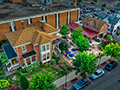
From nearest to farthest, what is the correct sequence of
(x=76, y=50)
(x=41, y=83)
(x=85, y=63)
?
(x=41, y=83) < (x=85, y=63) < (x=76, y=50)

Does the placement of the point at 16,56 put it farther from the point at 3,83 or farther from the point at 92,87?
the point at 92,87

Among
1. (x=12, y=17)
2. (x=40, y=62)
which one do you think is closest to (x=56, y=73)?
(x=40, y=62)

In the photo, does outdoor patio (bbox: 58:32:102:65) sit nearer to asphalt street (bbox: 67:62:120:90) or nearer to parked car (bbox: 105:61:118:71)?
parked car (bbox: 105:61:118:71)

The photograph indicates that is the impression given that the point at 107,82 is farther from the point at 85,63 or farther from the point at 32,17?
the point at 32,17

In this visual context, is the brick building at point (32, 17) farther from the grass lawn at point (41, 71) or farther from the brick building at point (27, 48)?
the grass lawn at point (41, 71)

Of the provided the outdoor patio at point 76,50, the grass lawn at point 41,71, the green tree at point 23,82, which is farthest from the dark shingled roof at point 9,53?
the outdoor patio at point 76,50

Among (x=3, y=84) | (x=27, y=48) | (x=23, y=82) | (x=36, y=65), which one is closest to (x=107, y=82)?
(x=36, y=65)

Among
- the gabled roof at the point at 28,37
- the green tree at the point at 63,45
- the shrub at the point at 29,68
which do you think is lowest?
the shrub at the point at 29,68

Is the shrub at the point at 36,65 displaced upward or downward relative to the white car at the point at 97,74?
upward
